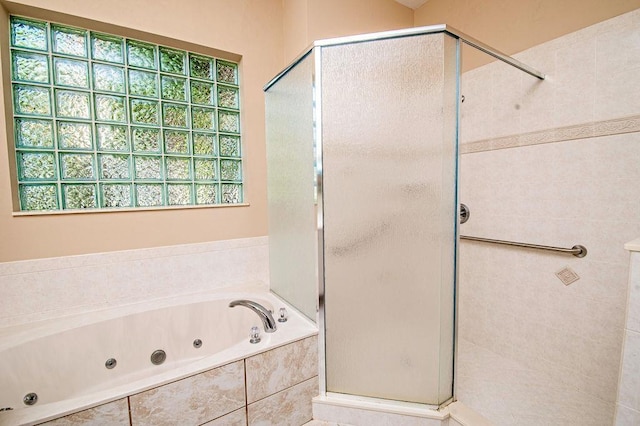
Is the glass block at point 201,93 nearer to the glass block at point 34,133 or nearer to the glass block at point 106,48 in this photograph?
the glass block at point 106,48

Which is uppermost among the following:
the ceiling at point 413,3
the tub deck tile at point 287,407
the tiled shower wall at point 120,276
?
the ceiling at point 413,3

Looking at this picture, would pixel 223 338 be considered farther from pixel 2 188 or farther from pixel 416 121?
pixel 416 121

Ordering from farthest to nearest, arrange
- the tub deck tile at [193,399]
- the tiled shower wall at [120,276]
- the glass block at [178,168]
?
the glass block at [178,168] → the tiled shower wall at [120,276] → the tub deck tile at [193,399]

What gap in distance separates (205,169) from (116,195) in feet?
1.87

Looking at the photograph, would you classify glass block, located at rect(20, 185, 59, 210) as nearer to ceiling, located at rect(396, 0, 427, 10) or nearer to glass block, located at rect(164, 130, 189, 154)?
glass block, located at rect(164, 130, 189, 154)

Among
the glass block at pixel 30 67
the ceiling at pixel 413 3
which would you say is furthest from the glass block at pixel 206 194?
the ceiling at pixel 413 3

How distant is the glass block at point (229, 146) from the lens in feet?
7.09

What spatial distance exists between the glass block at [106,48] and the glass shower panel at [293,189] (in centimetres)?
91

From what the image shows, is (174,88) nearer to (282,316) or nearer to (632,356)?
(282,316)

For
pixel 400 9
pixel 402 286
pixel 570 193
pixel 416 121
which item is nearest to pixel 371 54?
pixel 416 121

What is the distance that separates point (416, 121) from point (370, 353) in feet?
3.44

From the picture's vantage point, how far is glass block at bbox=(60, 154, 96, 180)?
1666 millimetres

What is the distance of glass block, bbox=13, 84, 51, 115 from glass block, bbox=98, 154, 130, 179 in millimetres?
346

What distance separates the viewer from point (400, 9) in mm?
2338
